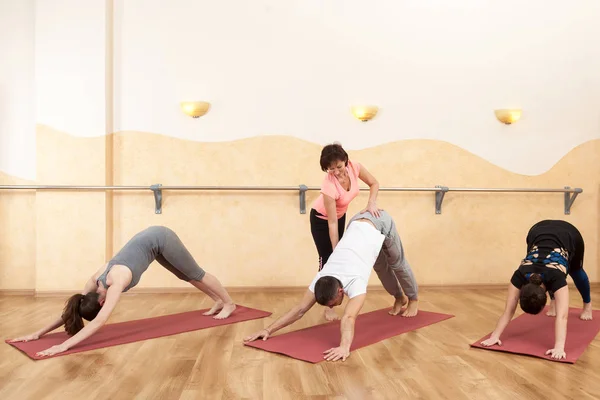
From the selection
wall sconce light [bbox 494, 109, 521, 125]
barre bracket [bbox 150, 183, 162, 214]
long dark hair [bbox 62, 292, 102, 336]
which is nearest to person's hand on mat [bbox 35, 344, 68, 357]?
long dark hair [bbox 62, 292, 102, 336]

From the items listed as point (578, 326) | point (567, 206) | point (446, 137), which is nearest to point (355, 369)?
point (578, 326)

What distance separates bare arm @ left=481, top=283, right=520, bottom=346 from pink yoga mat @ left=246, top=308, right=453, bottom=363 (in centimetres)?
58

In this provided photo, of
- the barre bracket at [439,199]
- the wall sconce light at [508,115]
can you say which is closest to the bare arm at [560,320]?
the barre bracket at [439,199]

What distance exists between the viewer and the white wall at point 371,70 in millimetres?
5328

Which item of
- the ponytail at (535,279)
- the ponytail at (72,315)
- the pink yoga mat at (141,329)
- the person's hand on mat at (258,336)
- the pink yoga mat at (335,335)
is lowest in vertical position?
the pink yoga mat at (141,329)

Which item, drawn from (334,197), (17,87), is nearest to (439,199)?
(334,197)

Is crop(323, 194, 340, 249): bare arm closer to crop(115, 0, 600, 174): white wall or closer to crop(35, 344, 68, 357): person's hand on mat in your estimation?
crop(115, 0, 600, 174): white wall

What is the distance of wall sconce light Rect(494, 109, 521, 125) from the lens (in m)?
5.50

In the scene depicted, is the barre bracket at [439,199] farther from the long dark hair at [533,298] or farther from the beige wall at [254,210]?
the long dark hair at [533,298]

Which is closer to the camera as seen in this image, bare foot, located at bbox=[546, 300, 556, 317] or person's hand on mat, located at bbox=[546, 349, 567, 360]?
person's hand on mat, located at bbox=[546, 349, 567, 360]

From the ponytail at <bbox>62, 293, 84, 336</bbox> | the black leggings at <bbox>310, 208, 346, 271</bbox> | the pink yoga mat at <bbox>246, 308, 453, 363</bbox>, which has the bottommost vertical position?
the pink yoga mat at <bbox>246, 308, 453, 363</bbox>

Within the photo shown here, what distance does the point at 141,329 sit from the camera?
12.6 feet

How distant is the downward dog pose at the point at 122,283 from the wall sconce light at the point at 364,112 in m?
2.07

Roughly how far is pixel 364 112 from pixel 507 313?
2.52 metres
